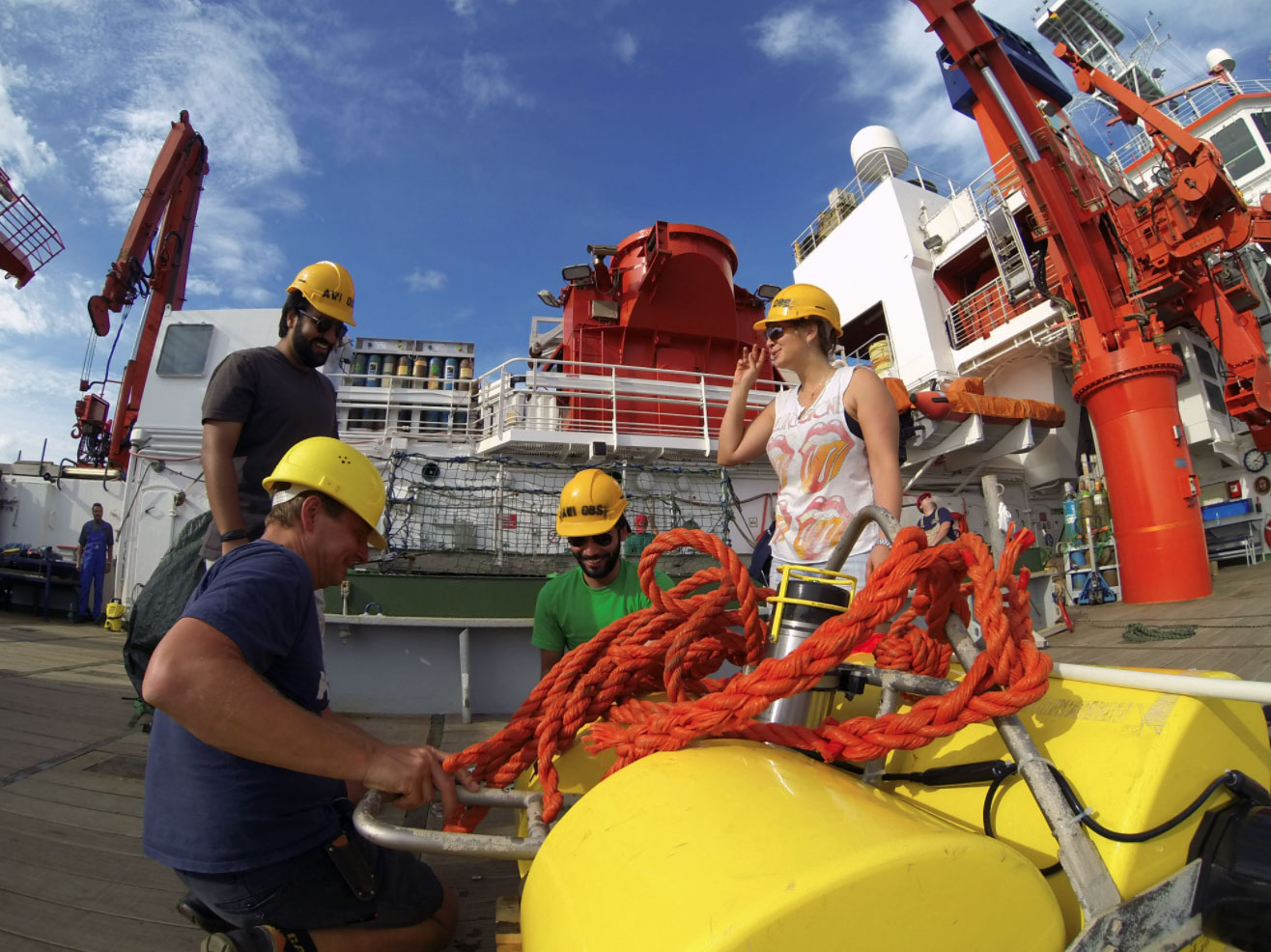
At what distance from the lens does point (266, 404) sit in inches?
82.9

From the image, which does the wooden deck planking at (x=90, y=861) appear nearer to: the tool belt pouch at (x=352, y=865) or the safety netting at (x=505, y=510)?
the tool belt pouch at (x=352, y=865)

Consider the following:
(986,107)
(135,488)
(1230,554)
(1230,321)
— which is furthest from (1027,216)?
(135,488)

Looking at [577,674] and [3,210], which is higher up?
[3,210]

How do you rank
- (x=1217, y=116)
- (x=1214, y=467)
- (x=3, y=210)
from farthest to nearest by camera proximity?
(x=1217, y=116) < (x=3, y=210) < (x=1214, y=467)

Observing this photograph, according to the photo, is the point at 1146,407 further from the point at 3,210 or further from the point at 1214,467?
the point at 3,210

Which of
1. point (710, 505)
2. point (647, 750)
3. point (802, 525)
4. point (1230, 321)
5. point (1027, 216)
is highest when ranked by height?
point (1027, 216)

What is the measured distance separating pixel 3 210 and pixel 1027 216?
732 inches

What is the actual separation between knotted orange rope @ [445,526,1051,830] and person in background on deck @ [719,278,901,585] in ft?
1.72

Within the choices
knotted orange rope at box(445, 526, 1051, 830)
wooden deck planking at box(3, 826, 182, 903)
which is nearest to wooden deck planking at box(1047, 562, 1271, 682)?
knotted orange rope at box(445, 526, 1051, 830)

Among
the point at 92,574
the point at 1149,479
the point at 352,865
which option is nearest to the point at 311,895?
the point at 352,865

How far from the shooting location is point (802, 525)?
5.74ft

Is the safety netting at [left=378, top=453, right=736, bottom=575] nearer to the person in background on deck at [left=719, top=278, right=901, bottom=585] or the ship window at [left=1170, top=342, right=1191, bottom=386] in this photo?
the person in background on deck at [left=719, top=278, right=901, bottom=585]

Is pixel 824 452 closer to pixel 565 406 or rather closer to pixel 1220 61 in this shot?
pixel 565 406

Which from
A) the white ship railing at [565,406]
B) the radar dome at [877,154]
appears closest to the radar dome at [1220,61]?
the radar dome at [877,154]
